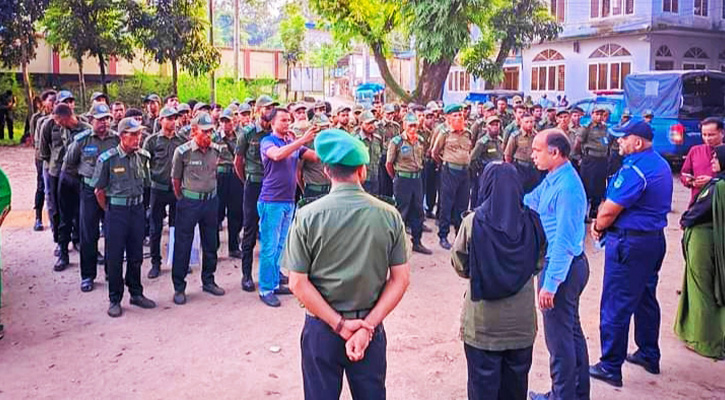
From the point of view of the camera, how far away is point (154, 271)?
7.57m

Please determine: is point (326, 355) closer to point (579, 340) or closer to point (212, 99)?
point (579, 340)

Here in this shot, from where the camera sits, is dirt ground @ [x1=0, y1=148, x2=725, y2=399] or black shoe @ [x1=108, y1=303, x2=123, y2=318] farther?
black shoe @ [x1=108, y1=303, x2=123, y2=318]

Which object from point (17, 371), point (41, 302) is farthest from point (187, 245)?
point (17, 371)

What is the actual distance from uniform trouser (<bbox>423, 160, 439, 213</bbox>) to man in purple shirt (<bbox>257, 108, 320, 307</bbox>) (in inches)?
167

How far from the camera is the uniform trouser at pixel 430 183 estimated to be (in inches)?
417

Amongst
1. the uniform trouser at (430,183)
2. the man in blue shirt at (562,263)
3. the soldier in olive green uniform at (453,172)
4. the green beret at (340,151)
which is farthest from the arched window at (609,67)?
the green beret at (340,151)

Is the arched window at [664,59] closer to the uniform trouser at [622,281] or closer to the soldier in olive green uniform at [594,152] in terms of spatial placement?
the soldier in olive green uniform at [594,152]

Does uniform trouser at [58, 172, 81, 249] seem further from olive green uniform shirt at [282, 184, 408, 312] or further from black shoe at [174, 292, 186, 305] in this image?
olive green uniform shirt at [282, 184, 408, 312]

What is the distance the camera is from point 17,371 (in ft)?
16.4

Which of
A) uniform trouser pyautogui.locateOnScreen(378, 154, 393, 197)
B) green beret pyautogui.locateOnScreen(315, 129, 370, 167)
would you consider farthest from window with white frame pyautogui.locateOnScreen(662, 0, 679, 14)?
green beret pyautogui.locateOnScreen(315, 129, 370, 167)

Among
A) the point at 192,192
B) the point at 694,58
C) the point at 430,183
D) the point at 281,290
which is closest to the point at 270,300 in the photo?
the point at 281,290

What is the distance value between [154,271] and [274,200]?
1.98 m

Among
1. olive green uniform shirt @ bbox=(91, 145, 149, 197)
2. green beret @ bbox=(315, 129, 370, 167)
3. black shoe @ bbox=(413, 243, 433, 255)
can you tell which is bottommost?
black shoe @ bbox=(413, 243, 433, 255)

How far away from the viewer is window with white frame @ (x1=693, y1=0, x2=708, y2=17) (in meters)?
26.0
